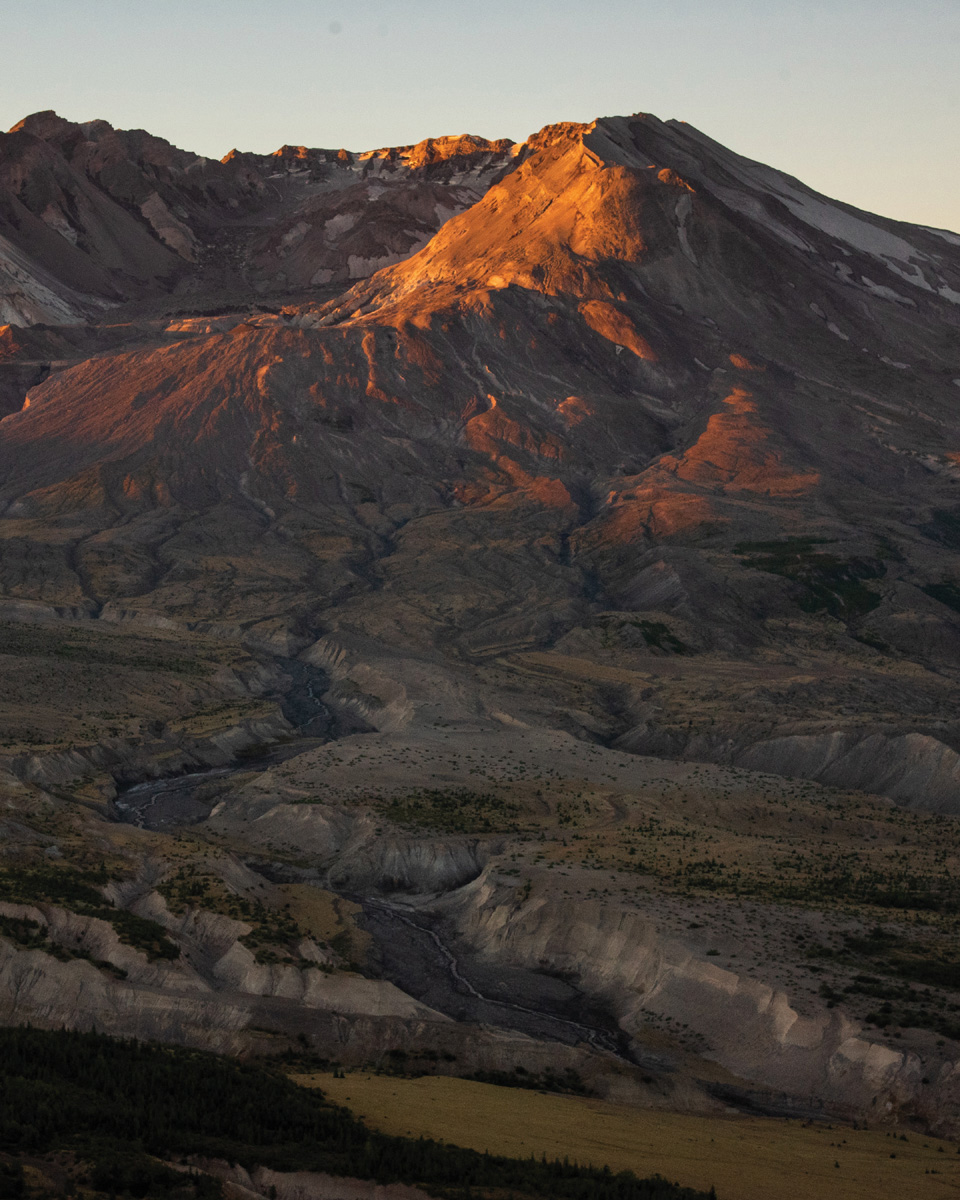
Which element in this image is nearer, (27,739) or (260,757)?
(27,739)

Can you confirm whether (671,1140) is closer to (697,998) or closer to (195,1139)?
(195,1139)

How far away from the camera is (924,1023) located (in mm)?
61094

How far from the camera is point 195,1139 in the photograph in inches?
1596

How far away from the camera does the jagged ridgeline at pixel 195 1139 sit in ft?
120

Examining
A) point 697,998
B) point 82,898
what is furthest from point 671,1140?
point 82,898

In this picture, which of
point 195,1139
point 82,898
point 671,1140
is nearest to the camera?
point 195,1139

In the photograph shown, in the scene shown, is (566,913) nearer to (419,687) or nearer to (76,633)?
(419,687)

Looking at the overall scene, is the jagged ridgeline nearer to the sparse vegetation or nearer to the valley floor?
the valley floor

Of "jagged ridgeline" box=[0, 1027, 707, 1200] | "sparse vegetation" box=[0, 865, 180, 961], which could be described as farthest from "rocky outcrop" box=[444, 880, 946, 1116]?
"sparse vegetation" box=[0, 865, 180, 961]

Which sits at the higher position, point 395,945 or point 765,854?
point 765,854

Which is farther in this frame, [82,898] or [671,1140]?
[82,898]

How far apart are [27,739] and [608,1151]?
3164 inches

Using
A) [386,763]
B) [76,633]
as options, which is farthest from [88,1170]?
[76,633]

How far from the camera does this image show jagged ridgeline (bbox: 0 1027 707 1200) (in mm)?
36719
